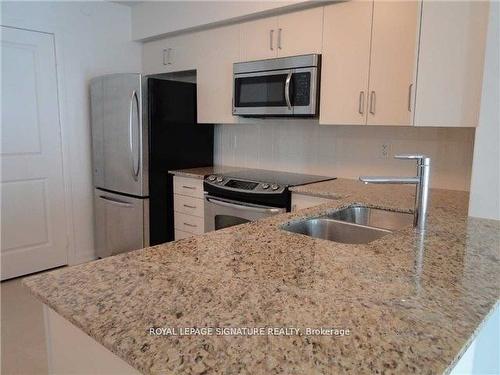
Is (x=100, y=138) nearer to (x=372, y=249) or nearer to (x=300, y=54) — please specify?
(x=300, y=54)

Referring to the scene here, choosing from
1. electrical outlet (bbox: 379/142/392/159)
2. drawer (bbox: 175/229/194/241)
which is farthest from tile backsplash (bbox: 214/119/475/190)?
drawer (bbox: 175/229/194/241)

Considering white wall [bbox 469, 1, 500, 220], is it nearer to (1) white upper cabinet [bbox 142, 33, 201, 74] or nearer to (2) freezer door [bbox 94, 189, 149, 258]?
(1) white upper cabinet [bbox 142, 33, 201, 74]

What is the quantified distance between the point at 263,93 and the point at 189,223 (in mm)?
1229

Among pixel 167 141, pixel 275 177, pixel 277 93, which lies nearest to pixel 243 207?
pixel 275 177

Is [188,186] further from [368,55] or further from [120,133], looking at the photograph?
[368,55]

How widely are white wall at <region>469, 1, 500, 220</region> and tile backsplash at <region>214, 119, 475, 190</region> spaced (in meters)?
0.94

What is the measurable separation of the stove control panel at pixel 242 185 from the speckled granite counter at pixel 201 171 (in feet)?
0.42

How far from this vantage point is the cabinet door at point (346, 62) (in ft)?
7.80

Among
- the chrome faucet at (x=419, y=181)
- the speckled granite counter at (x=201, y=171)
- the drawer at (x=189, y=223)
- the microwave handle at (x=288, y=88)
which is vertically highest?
the microwave handle at (x=288, y=88)

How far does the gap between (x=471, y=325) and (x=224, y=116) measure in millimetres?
2690

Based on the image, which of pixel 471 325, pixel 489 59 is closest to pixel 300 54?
pixel 489 59

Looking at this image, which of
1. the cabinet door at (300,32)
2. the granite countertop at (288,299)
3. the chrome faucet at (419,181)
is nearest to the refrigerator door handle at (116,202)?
the cabinet door at (300,32)

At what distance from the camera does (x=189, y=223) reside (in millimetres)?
3201

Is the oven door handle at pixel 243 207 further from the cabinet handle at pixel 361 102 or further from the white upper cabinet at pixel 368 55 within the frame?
the cabinet handle at pixel 361 102
